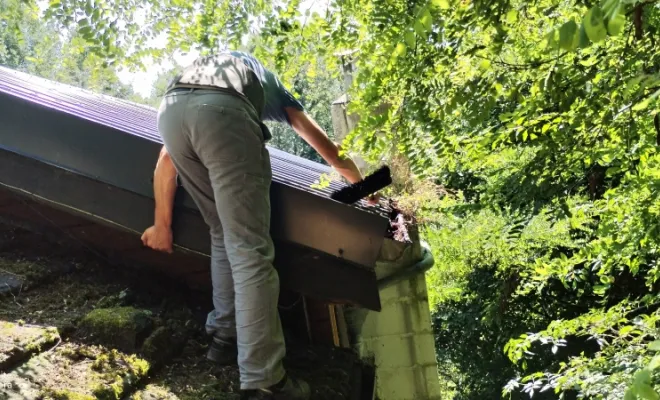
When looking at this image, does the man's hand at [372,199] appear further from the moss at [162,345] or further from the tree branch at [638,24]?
the tree branch at [638,24]

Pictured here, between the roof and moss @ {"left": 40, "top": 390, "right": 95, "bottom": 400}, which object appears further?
the roof

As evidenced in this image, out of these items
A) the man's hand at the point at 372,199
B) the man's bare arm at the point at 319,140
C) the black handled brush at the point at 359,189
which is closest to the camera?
the black handled brush at the point at 359,189

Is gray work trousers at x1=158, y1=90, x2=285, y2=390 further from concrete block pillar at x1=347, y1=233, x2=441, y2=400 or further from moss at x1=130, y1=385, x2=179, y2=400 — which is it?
concrete block pillar at x1=347, y1=233, x2=441, y2=400

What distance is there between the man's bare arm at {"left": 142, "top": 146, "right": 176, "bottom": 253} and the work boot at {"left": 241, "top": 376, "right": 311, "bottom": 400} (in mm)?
661

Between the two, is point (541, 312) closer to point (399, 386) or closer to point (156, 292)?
point (399, 386)

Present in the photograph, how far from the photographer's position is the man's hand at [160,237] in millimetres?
2160

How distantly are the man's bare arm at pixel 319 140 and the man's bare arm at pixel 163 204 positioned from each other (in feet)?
1.92

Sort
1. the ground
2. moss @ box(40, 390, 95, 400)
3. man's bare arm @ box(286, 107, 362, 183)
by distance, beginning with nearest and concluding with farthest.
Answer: moss @ box(40, 390, 95, 400) → the ground → man's bare arm @ box(286, 107, 362, 183)

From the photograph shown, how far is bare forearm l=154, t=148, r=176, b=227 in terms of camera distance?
209cm

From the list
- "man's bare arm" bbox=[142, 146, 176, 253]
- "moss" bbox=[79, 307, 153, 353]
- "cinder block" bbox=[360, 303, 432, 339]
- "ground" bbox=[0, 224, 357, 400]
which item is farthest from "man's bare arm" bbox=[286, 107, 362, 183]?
"cinder block" bbox=[360, 303, 432, 339]

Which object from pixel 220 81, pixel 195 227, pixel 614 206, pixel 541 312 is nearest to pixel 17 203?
pixel 195 227

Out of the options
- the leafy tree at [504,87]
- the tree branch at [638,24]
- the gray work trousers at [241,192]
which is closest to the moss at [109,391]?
the gray work trousers at [241,192]

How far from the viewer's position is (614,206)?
320 cm

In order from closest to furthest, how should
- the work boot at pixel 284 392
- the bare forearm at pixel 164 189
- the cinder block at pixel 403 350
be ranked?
the work boot at pixel 284 392 < the bare forearm at pixel 164 189 < the cinder block at pixel 403 350
